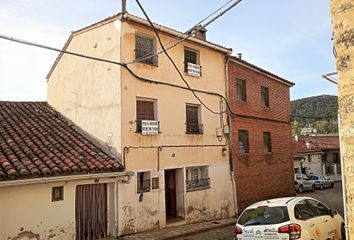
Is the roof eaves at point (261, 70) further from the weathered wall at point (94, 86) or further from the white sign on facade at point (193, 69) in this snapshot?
the weathered wall at point (94, 86)

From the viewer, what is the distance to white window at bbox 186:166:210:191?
562 inches

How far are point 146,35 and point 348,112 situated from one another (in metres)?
11.2

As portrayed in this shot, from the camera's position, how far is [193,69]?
14.9m

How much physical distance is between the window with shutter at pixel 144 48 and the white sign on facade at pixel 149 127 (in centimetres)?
246

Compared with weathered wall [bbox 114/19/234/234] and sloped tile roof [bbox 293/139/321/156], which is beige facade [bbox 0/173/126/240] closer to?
weathered wall [bbox 114/19/234/234]

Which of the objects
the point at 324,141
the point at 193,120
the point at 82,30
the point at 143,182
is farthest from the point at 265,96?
the point at 324,141

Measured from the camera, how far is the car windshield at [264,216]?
7.37 meters

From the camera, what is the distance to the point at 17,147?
10.7 metres

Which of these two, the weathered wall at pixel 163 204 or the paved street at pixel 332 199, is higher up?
the weathered wall at pixel 163 204

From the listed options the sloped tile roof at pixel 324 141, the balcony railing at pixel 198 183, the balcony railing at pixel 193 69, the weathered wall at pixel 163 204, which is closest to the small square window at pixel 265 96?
the weathered wall at pixel 163 204

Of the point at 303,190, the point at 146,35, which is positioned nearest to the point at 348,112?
the point at 146,35

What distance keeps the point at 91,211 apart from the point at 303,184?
21.6 m

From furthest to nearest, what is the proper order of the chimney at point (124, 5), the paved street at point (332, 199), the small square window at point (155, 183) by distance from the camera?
the paved street at point (332, 199) < the small square window at point (155, 183) < the chimney at point (124, 5)

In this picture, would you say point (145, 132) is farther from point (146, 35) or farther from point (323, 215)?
point (323, 215)
